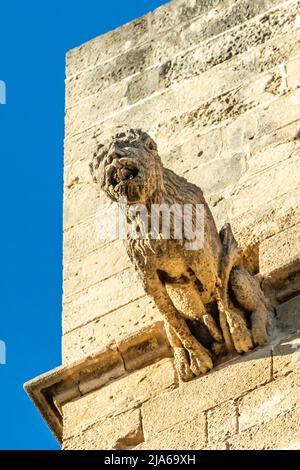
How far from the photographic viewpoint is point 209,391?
707cm

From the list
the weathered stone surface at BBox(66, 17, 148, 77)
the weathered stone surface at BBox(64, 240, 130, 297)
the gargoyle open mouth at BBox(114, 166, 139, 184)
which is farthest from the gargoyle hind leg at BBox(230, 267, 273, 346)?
the weathered stone surface at BBox(66, 17, 148, 77)

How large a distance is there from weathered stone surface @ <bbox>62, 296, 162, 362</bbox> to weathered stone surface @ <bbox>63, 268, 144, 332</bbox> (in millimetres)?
42

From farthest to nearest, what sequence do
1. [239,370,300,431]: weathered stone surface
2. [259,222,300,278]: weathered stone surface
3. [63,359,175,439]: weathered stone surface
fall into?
1. [259,222,300,278]: weathered stone surface
2. [63,359,175,439]: weathered stone surface
3. [239,370,300,431]: weathered stone surface

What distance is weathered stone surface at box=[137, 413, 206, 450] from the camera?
22.5 ft

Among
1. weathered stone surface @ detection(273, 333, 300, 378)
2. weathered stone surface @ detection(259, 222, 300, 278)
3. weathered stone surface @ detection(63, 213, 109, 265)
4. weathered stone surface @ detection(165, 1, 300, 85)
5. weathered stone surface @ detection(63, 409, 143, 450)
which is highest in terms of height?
weathered stone surface @ detection(165, 1, 300, 85)

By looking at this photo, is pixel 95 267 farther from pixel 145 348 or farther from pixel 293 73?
pixel 293 73

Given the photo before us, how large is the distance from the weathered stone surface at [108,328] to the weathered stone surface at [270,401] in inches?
35.6

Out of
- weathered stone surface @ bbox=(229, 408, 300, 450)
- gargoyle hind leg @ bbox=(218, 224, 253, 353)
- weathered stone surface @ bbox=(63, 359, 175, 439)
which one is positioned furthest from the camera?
weathered stone surface @ bbox=(63, 359, 175, 439)

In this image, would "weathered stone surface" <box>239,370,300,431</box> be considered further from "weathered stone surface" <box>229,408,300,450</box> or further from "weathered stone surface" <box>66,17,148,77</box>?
"weathered stone surface" <box>66,17,148,77</box>

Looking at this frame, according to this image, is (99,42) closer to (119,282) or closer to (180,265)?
(119,282)

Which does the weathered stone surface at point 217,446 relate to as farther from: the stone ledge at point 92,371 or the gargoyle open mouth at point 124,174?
the gargoyle open mouth at point 124,174

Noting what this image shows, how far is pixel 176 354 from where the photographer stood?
23.8 feet

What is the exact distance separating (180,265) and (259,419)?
715mm

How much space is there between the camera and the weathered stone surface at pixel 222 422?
682 cm
